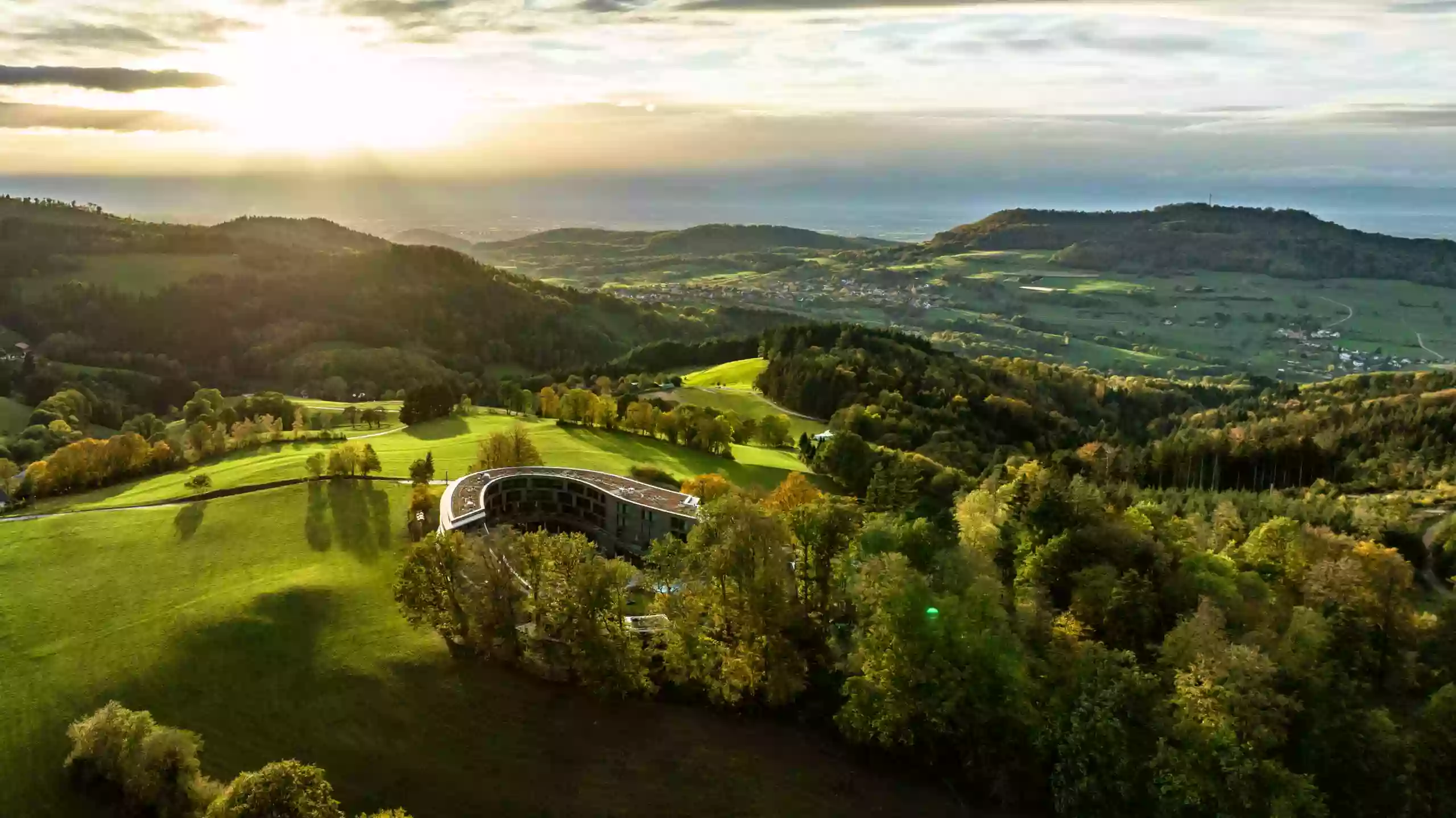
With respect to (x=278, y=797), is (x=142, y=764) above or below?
below

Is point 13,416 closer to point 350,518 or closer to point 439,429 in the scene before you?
point 439,429

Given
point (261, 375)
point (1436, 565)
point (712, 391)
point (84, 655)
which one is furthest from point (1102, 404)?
point (261, 375)

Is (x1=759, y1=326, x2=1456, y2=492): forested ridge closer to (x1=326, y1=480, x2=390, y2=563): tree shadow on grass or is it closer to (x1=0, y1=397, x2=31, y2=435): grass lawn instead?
(x1=326, y1=480, x2=390, y2=563): tree shadow on grass

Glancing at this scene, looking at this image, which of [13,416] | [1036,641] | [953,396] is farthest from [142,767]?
[13,416]

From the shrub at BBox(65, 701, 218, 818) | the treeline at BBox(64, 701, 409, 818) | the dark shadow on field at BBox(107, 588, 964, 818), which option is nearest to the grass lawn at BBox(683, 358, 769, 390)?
the dark shadow on field at BBox(107, 588, 964, 818)

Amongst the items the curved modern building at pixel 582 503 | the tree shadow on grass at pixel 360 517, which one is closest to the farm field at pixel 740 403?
the curved modern building at pixel 582 503
